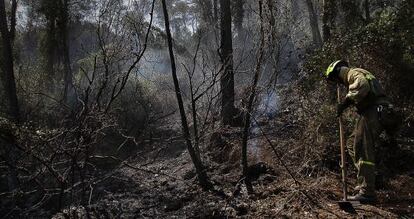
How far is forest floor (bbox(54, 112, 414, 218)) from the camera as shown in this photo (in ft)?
19.6

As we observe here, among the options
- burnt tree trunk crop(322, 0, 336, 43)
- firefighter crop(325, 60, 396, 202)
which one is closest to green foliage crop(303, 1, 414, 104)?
firefighter crop(325, 60, 396, 202)

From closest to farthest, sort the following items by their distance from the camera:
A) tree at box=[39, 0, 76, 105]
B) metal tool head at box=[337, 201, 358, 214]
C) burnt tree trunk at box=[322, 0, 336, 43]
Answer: metal tool head at box=[337, 201, 358, 214] < burnt tree trunk at box=[322, 0, 336, 43] < tree at box=[39, 0, 76, 105]

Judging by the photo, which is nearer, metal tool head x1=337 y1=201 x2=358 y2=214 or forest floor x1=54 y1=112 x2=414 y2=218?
metal tool head x1=337 y1=201 x2=358 y2=214

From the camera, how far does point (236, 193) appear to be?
7641 millimetres

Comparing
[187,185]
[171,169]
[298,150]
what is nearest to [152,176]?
[171,169]

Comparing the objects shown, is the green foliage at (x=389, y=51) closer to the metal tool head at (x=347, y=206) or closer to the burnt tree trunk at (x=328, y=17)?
the burnt tree trunk at (x=328, y=17)

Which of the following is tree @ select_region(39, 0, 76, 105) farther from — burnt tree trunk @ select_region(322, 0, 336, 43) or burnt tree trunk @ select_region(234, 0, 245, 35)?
burnt tree trunk @ select_region(322, 0, 336, 43)

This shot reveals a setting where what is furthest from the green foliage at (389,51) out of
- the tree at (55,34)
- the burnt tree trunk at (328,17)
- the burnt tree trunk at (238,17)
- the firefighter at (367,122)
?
the burnt tree trunk at (238,17)

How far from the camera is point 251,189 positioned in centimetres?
755

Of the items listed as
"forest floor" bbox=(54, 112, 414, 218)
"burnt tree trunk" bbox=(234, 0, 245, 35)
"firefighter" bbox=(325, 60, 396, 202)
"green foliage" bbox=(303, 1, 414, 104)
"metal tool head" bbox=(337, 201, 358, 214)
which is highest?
"burnt tree trunk" bbox=(234, 0, 245, 35)

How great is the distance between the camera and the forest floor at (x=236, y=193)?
599cm

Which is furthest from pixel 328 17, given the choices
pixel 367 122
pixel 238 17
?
pixel 238 17

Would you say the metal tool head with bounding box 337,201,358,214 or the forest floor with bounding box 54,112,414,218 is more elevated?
the metal tool head with bounding box 337,201,358,214

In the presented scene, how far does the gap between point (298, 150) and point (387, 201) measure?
7.91ft
